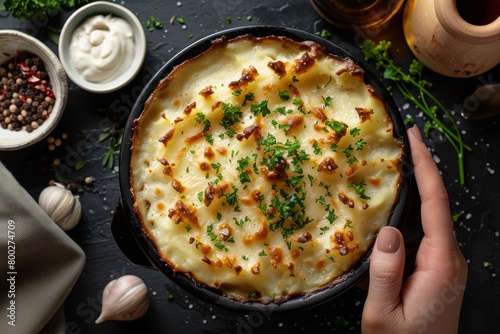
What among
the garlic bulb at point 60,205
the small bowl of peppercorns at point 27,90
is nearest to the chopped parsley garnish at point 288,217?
the garlic bulb at point 60,205

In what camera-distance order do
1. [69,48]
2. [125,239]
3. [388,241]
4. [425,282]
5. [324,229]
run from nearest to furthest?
[388,241]
[324,229]
[425,282]
[125,239]
[69,48]

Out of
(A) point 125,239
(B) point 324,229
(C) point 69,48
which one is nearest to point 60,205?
(A) point 125,239

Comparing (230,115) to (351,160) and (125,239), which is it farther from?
(125,239)

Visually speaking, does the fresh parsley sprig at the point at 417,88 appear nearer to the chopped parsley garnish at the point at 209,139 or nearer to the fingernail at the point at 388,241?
the fingernail at the point at 388,241

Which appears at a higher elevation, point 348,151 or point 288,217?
point 348,151

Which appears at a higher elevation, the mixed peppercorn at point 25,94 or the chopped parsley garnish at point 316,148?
the mixed peppercorn at point 25,94

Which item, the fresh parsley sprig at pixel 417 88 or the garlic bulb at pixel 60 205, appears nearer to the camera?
the garlic bulb at pixel 60 205

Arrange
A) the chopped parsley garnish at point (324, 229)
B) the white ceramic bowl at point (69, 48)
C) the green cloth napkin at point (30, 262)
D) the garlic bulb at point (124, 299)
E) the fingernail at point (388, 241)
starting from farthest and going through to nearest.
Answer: the white ceramic bowl at point (69, 48) → the garlic bulb at point (124, 299) → the green cloth napkin at point (30, 262) → the chopped parsley garnish at point (324, 229) → the fingernail at point (388, 241)
